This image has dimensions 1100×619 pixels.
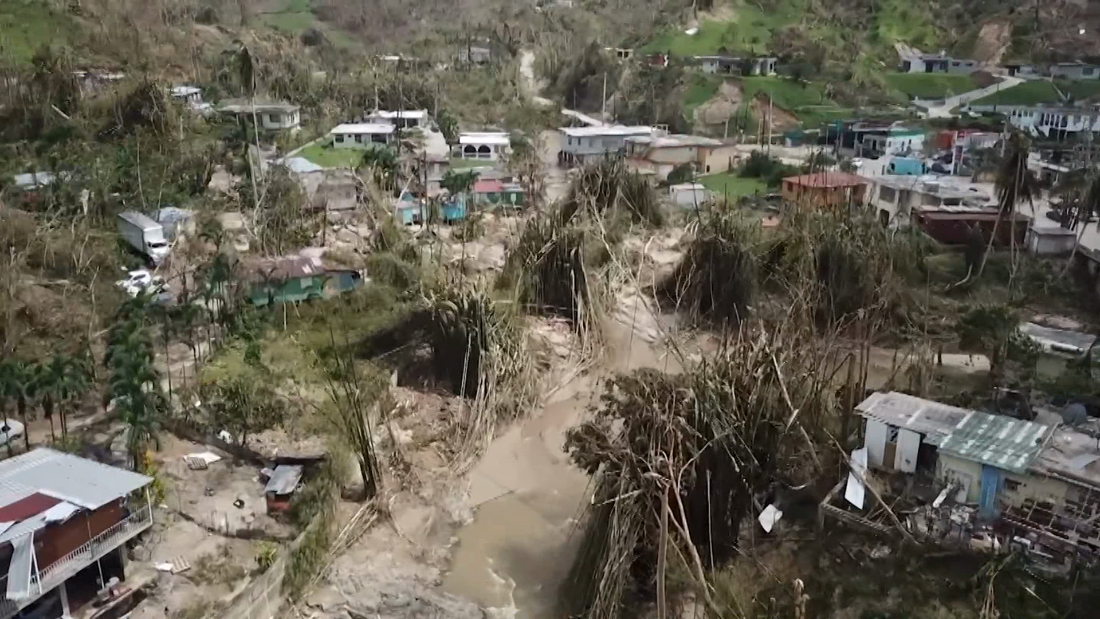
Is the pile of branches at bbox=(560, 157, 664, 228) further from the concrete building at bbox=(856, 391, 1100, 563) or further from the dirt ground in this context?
the dirt ground

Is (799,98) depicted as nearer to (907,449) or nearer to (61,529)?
(907,449)

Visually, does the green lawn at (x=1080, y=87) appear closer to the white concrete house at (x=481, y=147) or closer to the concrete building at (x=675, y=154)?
the concrete building at (x=675, y=154)

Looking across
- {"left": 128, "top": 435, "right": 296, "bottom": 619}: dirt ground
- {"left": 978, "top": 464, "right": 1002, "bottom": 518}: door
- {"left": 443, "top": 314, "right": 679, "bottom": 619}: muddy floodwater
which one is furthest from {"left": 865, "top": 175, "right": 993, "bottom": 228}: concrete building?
{"left": 128, "top": 435, "right": 296, "bottom": 619}: dirt ground

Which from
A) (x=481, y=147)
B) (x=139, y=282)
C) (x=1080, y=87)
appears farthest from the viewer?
(x=1080, y=87)

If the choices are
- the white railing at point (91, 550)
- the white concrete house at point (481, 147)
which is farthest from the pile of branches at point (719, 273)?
the white concrete house at point (481, 147)

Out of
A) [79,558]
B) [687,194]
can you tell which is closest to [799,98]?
[687,194]

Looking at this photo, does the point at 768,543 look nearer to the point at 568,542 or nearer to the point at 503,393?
the point at 568,542
